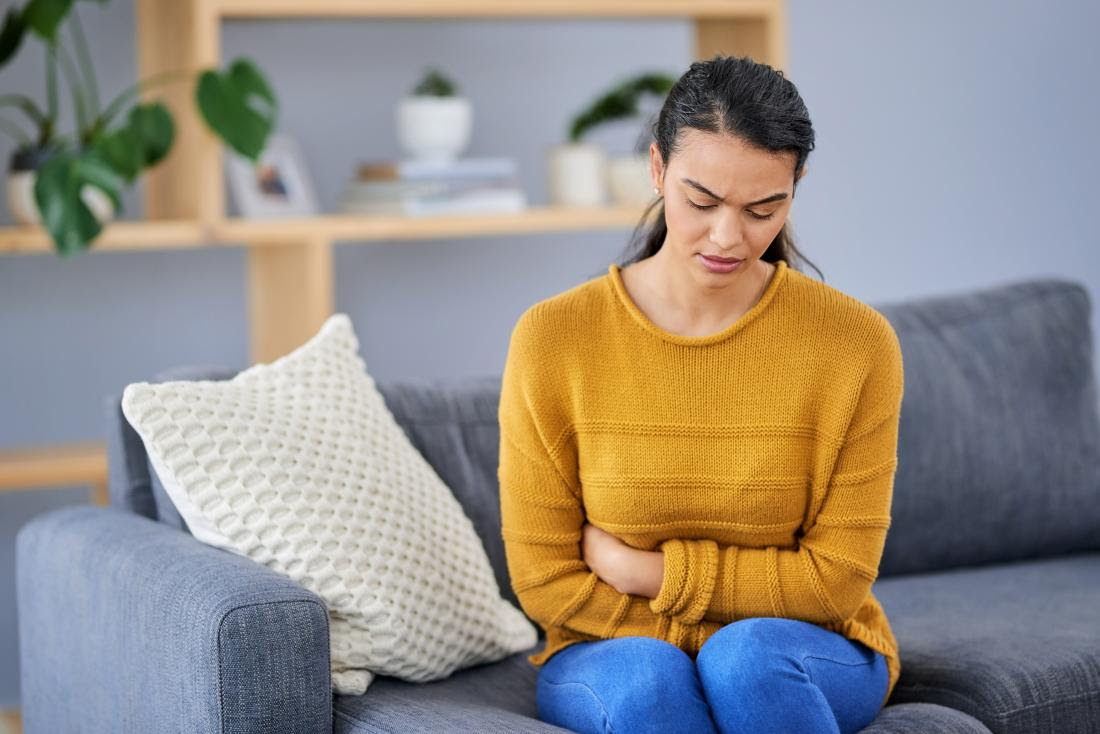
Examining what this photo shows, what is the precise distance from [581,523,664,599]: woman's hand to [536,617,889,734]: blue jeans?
6cm

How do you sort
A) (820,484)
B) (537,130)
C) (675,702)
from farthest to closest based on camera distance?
(537,130) < (820,484) < (675,702)

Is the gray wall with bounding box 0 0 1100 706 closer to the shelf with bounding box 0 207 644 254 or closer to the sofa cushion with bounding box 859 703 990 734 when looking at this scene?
the shelf with bounding box 0 207 644 254

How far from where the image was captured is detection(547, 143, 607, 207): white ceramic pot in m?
3.12

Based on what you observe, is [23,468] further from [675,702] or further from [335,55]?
[675,702]

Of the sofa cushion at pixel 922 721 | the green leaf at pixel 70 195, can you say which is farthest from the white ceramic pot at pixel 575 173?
the sofa cushion at pixel 922 721

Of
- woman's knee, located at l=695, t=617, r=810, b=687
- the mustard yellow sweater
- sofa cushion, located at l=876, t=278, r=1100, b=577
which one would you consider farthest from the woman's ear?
sofa cushion, located at l=876, t=278, r=1100, b=577

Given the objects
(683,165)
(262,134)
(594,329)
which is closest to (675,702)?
(594,329)

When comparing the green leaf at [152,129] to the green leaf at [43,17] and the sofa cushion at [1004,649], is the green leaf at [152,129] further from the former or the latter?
the sofa cushion at [1004,649]

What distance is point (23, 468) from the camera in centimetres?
267

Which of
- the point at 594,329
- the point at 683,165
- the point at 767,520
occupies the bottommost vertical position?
the point at 767,520

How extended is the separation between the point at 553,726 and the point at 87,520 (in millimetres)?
721

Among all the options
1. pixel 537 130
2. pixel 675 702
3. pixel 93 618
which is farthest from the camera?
pixel 537 130

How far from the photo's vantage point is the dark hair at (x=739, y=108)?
1581 mm

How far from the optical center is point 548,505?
1743 mm
